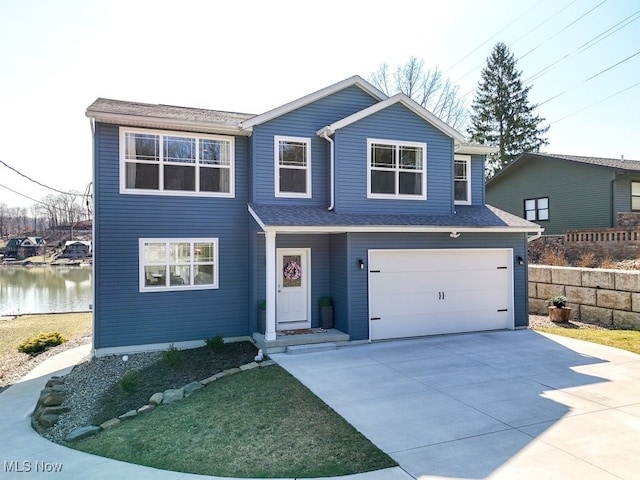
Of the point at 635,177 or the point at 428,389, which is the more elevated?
the point at 635,177

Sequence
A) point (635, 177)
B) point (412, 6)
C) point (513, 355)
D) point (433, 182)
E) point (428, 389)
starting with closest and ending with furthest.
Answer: point (428, 389) < point (513, 355) < point (433, 182) < point (412, 6) < point (635, 177)

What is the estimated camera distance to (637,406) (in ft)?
19.8

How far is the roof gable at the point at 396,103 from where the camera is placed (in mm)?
10547

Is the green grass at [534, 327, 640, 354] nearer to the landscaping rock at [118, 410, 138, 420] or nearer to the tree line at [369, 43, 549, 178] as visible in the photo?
the landscaping rock at [118, 410, 138, 420]

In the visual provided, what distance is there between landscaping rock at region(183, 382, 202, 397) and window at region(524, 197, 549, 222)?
19.9 m

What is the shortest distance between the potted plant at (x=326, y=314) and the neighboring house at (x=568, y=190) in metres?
14.9

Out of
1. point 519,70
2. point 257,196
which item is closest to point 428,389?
point 257,196

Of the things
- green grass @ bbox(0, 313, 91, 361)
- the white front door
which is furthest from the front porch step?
green grass @ bbox(0, 313, 91, 361)

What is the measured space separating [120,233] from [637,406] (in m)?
9.86

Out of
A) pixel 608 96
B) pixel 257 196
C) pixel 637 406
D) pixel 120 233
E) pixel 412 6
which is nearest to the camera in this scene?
pixel 637 406

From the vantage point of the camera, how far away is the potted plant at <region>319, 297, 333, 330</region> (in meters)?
10.6

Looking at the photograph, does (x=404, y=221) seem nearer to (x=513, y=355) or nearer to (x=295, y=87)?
(x=513, y=355)

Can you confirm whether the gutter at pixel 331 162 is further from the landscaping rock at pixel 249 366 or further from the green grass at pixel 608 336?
the green grass at pixel 608 336

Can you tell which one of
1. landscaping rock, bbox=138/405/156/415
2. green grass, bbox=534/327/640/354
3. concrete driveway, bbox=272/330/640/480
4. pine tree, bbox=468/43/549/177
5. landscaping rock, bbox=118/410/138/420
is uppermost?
pine tree, bbox=468/43/549/177
